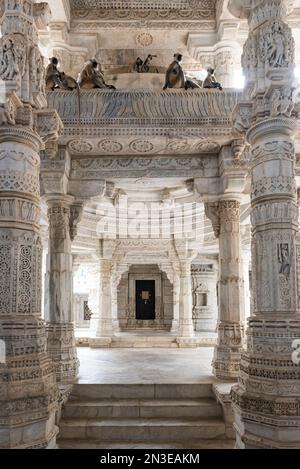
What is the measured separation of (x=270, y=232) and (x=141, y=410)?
3.66 metres

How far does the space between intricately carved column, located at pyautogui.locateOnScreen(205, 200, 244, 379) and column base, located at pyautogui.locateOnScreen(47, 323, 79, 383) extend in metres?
2.57

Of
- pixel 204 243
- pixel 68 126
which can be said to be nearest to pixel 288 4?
pixel 68 126

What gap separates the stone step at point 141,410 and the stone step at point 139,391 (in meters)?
0.31

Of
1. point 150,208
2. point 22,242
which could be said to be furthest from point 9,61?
point 150,208

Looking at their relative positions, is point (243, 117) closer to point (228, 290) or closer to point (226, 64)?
point (228, 290)

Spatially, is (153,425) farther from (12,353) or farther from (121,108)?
(121,108)

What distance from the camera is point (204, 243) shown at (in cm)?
1430

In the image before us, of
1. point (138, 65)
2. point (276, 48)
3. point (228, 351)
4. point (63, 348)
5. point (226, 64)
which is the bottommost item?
point (228, 351)

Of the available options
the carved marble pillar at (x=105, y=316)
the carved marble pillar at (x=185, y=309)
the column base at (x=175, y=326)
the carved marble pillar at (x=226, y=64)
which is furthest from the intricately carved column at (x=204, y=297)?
the carved marble pillar at (x=226, y=64)

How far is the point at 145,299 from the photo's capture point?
19625mm

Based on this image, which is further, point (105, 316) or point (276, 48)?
point (105, 316)

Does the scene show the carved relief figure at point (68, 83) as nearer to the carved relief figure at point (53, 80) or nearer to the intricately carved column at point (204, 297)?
the carved relief figure at point (53, 80)

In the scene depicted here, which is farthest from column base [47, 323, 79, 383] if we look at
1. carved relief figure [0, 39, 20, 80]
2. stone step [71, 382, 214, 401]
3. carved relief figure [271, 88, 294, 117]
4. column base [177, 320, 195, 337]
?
column base [177, 320, 195, 337]

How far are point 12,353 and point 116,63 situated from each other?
31.5 ft
